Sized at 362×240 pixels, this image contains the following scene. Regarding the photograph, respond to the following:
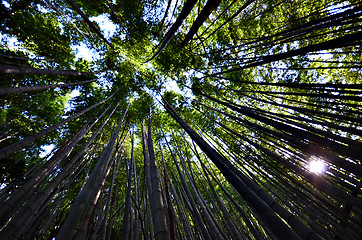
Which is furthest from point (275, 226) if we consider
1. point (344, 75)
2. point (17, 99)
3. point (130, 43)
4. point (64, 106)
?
point (64, 106)

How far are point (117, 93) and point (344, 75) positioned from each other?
7925mm

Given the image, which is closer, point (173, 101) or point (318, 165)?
point (318, 165)

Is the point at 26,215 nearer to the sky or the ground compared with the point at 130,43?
nearer to the ground

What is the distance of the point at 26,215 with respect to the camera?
184 cm

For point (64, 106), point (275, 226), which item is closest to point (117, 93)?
point (64, 106)

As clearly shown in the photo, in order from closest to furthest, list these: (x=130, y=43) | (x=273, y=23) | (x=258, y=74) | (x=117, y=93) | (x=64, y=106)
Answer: (x=273, y=23)
(x=130, y=43)
(x=258, y=74)
(x=117, y=93)
(x=64, y=106)

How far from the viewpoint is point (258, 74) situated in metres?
5.58

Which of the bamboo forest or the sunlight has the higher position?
the bamboo forest

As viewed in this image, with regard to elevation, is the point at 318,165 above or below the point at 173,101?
below

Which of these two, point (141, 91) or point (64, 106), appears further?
point (64, 106)

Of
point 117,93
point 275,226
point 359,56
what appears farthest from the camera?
point 117,93

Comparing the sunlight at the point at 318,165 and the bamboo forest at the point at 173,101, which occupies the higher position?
the bamboo forest at the point at 173,101

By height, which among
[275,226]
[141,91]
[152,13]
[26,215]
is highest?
[141,91]

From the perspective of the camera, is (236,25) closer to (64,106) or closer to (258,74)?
(258,74)
